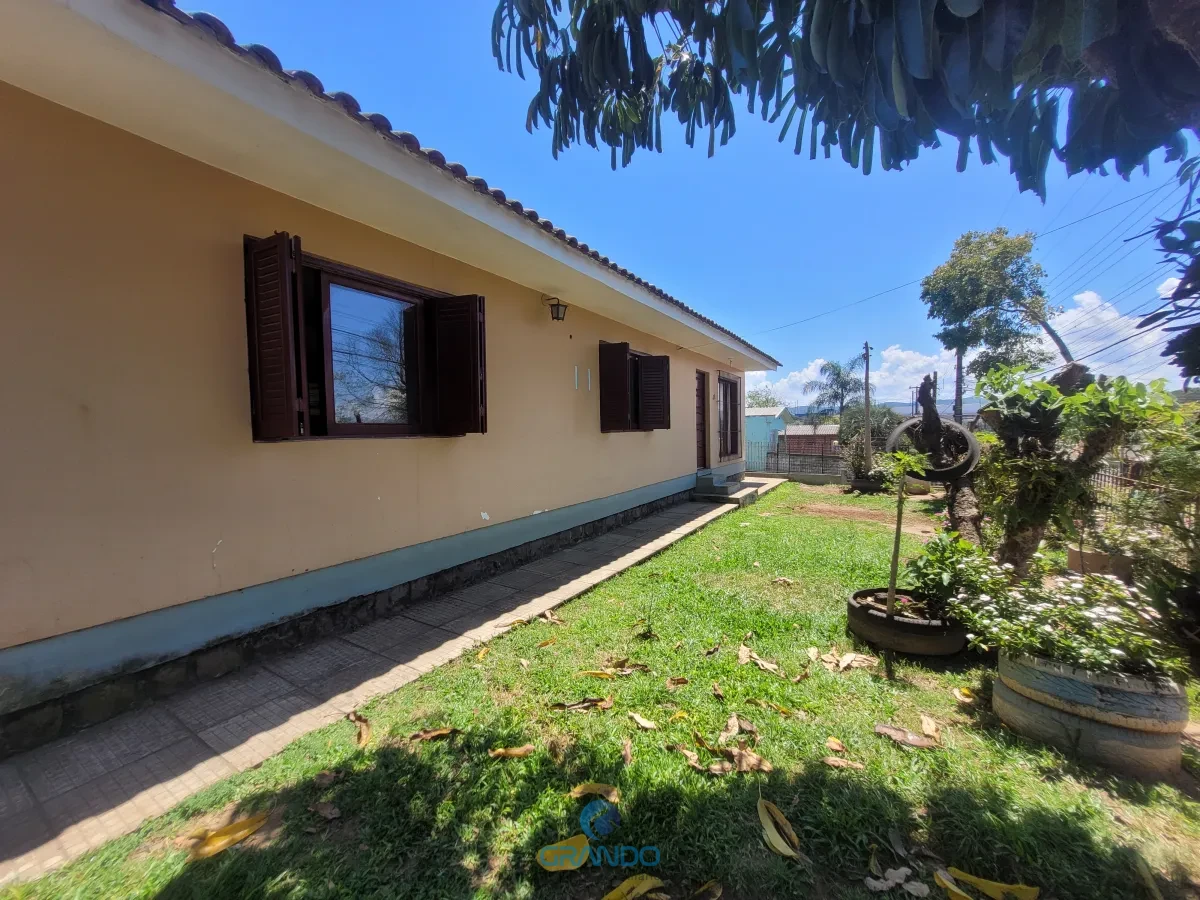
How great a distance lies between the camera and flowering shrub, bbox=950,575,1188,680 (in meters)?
2.17

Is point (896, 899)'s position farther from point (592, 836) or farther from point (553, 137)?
point (553, 137)

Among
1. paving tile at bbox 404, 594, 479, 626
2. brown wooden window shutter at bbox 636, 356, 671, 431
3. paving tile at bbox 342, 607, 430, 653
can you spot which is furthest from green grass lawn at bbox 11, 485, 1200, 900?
brown wooden window shutter at bbox 636, 356, 671, 431

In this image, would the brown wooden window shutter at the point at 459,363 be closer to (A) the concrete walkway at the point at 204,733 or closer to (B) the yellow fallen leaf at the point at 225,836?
(A) the concrete walkway at the point at 204,733

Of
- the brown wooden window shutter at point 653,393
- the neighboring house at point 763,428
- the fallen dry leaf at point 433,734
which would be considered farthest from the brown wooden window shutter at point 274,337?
the neighboring house at point 763,428

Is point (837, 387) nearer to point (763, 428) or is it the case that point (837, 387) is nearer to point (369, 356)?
point (763, 428)

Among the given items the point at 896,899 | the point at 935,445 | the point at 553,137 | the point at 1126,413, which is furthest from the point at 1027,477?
the point at 553,137

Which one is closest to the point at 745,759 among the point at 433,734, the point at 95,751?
the point at 433,734

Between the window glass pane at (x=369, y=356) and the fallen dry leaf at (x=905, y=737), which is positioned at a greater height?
the window glass pane at (x=369, y=356)

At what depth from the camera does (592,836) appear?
1751 mm

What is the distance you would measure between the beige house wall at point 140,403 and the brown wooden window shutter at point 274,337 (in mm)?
95

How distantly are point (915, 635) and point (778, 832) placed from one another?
1.95 meters

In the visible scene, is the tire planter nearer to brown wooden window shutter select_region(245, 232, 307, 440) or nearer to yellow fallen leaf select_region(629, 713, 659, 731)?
yellow fallen leaf select_region(629, 713, 659, 731)

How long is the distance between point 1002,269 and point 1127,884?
96.4 feet

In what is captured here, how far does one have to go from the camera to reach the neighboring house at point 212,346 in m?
2.39
